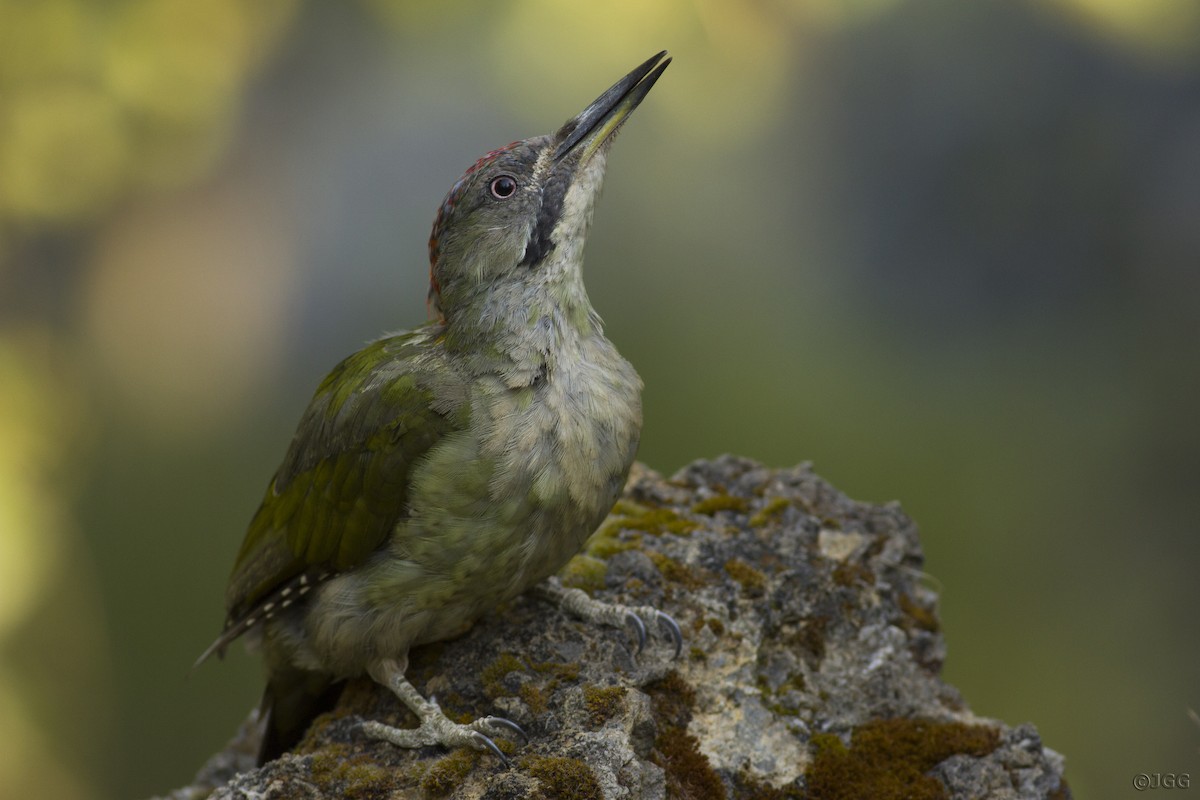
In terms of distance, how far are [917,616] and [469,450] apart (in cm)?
182

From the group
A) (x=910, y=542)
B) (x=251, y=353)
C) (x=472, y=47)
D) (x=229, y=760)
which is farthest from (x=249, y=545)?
(x=472, y=47)

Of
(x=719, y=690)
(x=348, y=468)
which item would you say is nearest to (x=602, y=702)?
(x=719, y=690)

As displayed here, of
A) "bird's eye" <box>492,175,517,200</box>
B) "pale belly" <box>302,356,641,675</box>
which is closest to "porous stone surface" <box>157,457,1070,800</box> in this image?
"pale belly" <box>302,356,641,675</box>

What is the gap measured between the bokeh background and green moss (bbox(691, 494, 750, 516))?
240 cm

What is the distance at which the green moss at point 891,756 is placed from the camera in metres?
3.26

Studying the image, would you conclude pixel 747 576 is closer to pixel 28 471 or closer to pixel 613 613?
pixel 613 613

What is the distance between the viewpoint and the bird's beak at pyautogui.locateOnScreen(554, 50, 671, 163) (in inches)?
141

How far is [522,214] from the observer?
344 cm

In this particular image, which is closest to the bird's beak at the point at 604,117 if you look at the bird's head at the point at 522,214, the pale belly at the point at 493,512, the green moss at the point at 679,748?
the bird's head at the point at 522,214

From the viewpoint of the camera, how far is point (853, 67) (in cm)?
698

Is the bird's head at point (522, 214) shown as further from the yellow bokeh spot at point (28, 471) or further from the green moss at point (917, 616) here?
the yellow bokeh spot at point (28, 471)

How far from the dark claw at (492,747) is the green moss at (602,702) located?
0.26 m

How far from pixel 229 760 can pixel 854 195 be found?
4872mm

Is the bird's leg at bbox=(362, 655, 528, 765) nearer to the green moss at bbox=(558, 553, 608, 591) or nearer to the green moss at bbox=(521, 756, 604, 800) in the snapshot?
the green moss at bbox=(521, 756, 604, 800)
